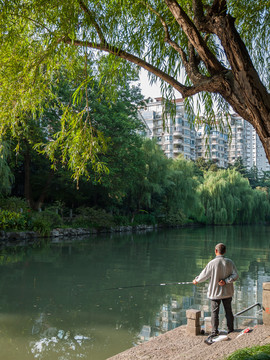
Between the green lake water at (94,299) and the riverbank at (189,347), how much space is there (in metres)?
0.67

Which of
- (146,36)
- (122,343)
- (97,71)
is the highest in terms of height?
(146,36)

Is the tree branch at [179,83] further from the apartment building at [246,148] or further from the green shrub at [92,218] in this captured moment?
the apartment building at [246,148]

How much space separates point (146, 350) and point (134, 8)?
378cm

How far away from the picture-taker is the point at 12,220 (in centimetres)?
1822

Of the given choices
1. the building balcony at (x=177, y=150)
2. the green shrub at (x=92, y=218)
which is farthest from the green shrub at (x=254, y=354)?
the building balcony at (x=177, y=150)

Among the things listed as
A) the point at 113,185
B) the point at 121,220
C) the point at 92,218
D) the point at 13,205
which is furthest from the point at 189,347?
the point at 121,220

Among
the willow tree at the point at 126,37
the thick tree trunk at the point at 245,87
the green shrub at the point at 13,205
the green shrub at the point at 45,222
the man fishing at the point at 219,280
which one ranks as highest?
the willow tree at the point at 126,37

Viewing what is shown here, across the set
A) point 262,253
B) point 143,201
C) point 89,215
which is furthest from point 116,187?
point 262,253

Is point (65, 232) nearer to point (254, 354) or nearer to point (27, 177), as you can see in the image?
point (27, 177)

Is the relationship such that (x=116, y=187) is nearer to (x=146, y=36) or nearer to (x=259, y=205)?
(x=146, y=36)

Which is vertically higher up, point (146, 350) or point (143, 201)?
point (143, 201)

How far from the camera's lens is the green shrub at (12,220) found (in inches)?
703

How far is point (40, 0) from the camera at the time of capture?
3797 mm

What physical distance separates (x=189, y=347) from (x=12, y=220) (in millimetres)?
15352
